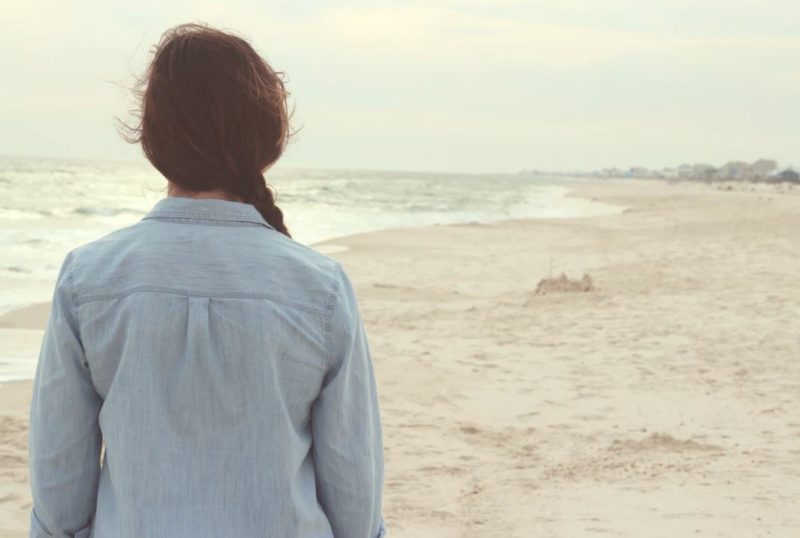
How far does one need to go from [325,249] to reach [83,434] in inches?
587

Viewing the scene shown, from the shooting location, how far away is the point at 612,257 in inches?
591

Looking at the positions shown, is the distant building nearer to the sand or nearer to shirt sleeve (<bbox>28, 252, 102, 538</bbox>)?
the sand

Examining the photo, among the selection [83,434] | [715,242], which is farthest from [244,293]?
[715,242]

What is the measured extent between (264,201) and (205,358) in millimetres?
274

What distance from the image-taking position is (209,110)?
1.29 meters

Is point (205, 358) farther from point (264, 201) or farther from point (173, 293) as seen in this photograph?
point (264, 201)

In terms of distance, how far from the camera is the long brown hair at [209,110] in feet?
4.22

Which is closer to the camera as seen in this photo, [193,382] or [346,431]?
[193,382]

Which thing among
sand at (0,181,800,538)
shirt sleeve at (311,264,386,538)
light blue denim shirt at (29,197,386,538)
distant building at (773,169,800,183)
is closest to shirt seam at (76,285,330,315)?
light blue denim shirt at (29,197,386,538)

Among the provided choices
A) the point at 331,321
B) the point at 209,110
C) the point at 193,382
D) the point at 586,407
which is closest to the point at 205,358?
→ the point at 193,382

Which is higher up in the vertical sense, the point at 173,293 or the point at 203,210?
the point at 203,210

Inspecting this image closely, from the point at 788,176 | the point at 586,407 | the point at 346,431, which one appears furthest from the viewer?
the point at 788,176

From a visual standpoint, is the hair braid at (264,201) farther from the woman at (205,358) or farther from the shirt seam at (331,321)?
the shirt seam at (331,321)

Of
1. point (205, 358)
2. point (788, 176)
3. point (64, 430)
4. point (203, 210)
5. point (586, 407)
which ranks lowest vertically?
point (586, 407)
